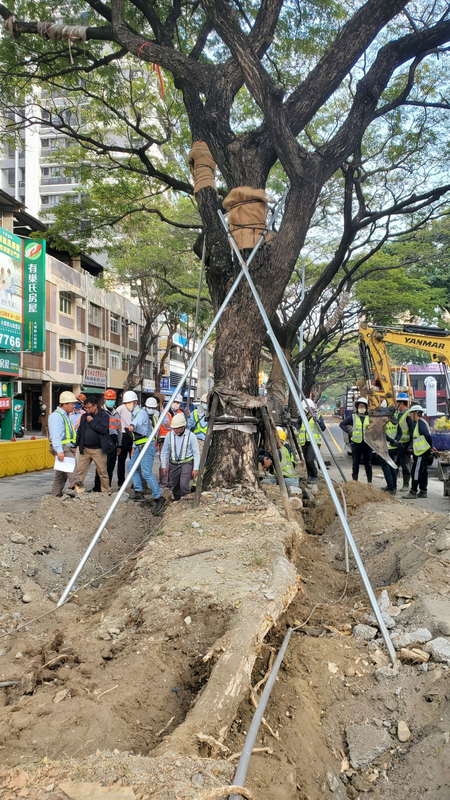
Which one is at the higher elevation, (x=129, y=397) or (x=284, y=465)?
(x=129, y=397)

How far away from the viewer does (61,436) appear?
301 inches

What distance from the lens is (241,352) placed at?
6.64 metres

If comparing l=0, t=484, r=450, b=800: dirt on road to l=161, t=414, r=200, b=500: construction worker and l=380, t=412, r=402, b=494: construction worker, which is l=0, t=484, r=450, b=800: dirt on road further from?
l=380, t=412, r=402, b=494: construction worker

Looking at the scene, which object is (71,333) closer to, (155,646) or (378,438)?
(378,438)

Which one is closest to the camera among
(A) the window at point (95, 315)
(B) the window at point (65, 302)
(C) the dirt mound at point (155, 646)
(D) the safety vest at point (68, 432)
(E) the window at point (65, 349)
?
(C) the dirt mound at point (155, 646)

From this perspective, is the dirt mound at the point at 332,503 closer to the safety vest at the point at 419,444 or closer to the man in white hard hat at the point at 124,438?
the safety vest at the point at 419,444

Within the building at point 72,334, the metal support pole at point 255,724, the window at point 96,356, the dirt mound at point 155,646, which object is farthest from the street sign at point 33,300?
the metal support pole at point 255,724

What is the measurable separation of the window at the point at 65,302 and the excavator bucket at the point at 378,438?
68.0 ft

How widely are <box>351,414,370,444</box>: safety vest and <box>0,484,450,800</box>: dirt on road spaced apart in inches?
211

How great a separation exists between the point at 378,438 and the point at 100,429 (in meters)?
5.74

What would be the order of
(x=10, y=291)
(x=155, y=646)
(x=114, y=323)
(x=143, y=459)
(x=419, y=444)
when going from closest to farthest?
(x=155, y=646), (x=143, y=459), (x=419, y=444), (x=10, y=291), (x=114, y=323)

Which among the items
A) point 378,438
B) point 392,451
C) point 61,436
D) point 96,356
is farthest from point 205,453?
point 96,356

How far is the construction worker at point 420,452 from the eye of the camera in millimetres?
9945

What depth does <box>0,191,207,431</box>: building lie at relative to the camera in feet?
80.4
